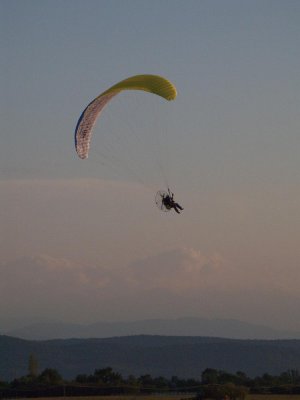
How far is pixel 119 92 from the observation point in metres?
42.0

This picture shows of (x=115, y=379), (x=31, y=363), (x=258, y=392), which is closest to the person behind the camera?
(x=258, y=392)

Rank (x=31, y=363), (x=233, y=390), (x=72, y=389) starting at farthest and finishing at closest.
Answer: (x=31, y=363) < (x=72, y=389) < (x=233, y=390)

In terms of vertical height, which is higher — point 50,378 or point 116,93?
point 116,93

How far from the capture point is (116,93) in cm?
4203

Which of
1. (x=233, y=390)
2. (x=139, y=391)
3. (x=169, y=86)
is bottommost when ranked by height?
(x=233, y=390)

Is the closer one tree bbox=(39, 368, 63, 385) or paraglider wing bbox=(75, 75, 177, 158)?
paraglider wing bbox=(75, 75, 177, 158)

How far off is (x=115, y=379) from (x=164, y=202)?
43605 millimetres

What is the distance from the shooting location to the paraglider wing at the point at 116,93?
135 ft

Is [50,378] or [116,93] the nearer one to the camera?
[116,93]

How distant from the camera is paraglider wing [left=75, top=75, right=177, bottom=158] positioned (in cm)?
4125

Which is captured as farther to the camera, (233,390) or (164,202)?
(233,390)

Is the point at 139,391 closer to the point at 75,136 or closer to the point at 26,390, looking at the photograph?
the point at 26,390

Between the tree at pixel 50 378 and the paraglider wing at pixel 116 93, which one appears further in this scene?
the tree at pixel 50 378

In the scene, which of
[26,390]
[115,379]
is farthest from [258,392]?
[115,379]
